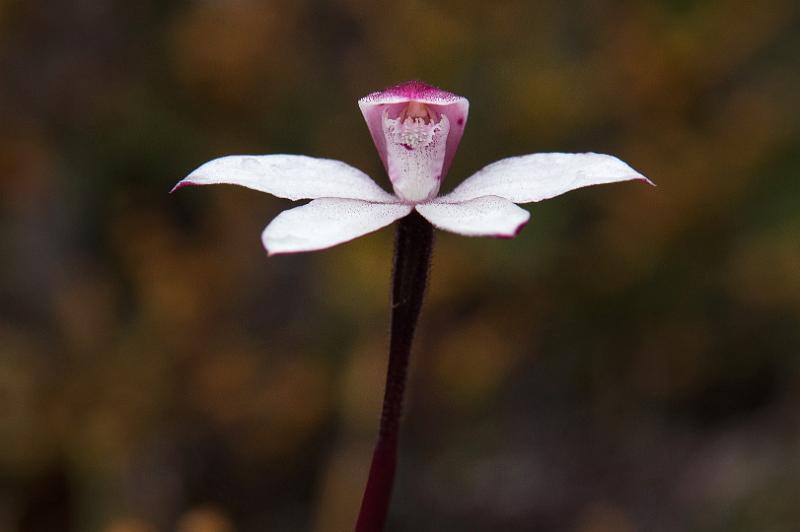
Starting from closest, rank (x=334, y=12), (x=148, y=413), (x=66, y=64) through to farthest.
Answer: (x=148, y=413)
(x=66, y=64)
(x=334, y=12)

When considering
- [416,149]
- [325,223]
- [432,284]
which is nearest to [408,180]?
[416,149]

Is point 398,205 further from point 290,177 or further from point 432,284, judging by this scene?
point 432,284

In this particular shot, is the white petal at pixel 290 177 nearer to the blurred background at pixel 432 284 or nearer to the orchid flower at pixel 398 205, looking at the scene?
the orchid flower at pixel 398 205

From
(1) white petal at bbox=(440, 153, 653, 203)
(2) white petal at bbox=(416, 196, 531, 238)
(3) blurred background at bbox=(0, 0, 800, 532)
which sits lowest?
(3) blurred background at bbox=(0, 0, 800, 532)

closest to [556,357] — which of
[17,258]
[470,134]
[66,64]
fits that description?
[470,134]

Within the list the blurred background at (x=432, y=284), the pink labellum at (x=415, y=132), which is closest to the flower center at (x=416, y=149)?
the pink labellum at (x=415, y=132)

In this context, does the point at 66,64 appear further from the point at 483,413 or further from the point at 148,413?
the point at 483,413

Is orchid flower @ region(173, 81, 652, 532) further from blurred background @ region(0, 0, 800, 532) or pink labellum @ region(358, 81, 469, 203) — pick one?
blurred background @ region(0, 0, 800, 532)

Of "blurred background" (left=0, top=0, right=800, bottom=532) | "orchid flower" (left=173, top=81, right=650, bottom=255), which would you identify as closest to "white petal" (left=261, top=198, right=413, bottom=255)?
"orchid flower" (left=173, top=81, right=650, bottom=255)
